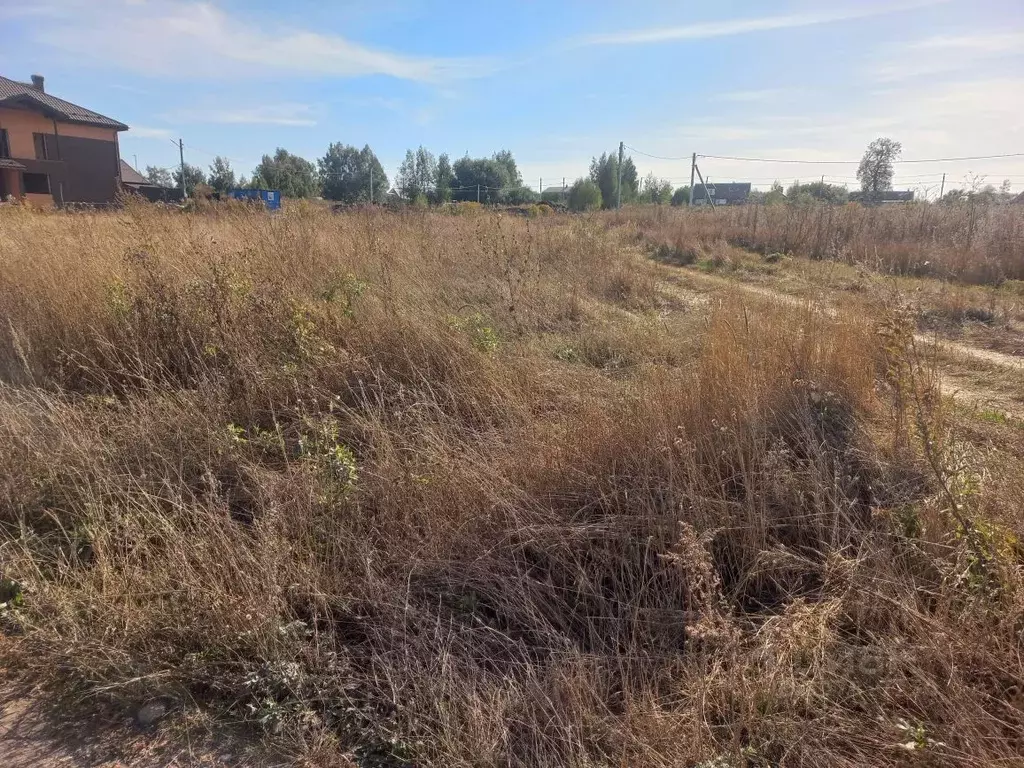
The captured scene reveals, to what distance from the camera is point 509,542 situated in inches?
100

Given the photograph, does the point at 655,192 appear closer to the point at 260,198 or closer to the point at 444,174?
the point at 444,174

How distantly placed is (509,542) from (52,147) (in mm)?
39251

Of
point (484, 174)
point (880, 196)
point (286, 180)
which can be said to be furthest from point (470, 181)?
point (880, 196)

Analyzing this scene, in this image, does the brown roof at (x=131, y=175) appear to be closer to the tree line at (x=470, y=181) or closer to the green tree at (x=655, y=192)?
the tree line at (x=470, y=181)

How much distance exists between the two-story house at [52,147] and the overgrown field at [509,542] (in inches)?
1240

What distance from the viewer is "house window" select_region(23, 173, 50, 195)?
3071 cm

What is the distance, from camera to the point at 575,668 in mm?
2018

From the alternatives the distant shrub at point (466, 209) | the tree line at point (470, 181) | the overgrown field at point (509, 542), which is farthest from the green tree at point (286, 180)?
the overgrown field at point (509, 542)

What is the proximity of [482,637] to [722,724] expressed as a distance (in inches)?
33.9

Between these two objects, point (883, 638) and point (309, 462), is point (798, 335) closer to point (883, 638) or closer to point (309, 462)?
point (883, 638)

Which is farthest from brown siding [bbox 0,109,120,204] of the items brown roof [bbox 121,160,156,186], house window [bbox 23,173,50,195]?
brown roof [bbox 121,160,156,186]

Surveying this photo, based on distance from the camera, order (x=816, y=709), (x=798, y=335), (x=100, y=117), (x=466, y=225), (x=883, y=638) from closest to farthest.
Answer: (x=816, y=709), (x=883, y=638), (x=798, y=335), (x=466, y=225), (x=100, y=117)

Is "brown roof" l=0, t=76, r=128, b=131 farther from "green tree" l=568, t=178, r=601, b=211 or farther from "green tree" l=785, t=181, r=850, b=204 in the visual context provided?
"green tree" l=785, t=181, r=850, b=204

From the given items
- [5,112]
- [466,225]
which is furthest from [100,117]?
[466,225]
